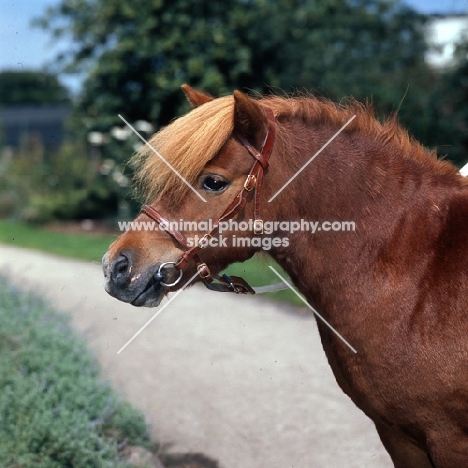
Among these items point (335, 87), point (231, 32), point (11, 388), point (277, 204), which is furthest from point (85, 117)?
point (277, 204)

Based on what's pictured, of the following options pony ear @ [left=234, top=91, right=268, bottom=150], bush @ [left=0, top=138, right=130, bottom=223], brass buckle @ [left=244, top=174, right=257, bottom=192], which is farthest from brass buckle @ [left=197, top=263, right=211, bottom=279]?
bush @ [left=0, top=138, right=130, bottom=223]

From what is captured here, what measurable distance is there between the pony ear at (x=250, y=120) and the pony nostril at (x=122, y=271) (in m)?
0.72

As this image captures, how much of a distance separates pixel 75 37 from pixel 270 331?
11.0 meters

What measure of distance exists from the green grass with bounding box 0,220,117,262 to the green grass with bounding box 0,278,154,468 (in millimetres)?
7732

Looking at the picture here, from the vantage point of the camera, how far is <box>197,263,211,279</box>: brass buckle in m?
2.90

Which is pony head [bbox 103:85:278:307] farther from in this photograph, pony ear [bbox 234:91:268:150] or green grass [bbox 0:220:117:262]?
green grass [bbox 0:220:117:262]

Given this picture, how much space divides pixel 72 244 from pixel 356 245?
13.7m

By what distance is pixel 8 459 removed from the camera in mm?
3816

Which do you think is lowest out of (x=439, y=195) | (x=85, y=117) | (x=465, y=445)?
(x=85, y=117)

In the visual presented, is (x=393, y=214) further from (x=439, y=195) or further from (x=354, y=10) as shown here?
(x=354, y=10)

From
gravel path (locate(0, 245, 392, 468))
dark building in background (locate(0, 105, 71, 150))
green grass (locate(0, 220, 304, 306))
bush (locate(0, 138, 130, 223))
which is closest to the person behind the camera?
gravel path (locate(0, 245, 392, 468))

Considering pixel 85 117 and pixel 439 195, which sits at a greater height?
pixel 439 195

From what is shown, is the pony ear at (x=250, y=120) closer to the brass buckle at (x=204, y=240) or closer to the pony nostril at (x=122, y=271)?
the brass buckle at (x=204, y=240)

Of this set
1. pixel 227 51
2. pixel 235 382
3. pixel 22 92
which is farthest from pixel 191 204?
pixel 22 92
